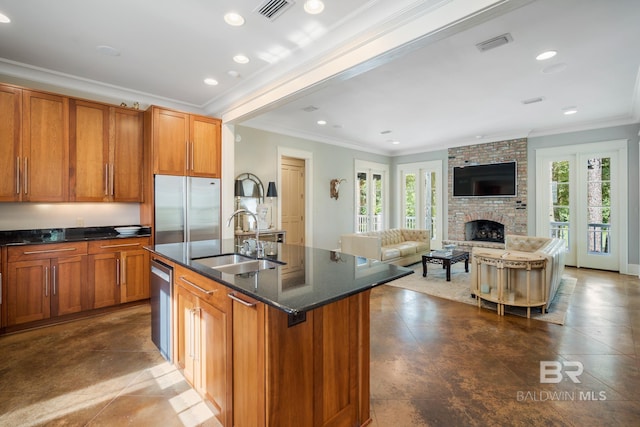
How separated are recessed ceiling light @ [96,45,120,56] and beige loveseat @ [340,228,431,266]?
4.19m

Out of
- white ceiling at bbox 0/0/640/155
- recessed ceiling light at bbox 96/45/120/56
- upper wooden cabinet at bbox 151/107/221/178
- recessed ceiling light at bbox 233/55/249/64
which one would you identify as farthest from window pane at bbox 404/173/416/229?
recessed ceiling light at bbox 96/45/120/56

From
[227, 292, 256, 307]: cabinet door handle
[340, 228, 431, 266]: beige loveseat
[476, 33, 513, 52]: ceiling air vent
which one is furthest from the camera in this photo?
[340, 228, 431, 266]: beige loveseat

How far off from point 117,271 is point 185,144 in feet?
6.03

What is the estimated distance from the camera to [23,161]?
3201mm

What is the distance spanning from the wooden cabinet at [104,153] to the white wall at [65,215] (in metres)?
0.34

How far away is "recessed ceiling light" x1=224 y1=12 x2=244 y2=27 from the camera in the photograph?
247cm

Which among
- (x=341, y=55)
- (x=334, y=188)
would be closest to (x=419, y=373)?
(x=341, y=55)

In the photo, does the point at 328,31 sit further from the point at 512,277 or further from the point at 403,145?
the point at 403,145

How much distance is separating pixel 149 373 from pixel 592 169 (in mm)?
7883

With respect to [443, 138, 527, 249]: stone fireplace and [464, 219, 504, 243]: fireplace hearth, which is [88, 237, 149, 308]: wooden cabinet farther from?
[464, 219, 504, 243]: fireplace hearth

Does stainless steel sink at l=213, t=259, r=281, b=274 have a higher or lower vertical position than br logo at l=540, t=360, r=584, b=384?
higher

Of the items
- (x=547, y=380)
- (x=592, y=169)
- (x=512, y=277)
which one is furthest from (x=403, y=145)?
(x=547, y=380)

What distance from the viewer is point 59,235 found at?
364 centimetres

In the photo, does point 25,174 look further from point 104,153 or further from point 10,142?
point 104,153
